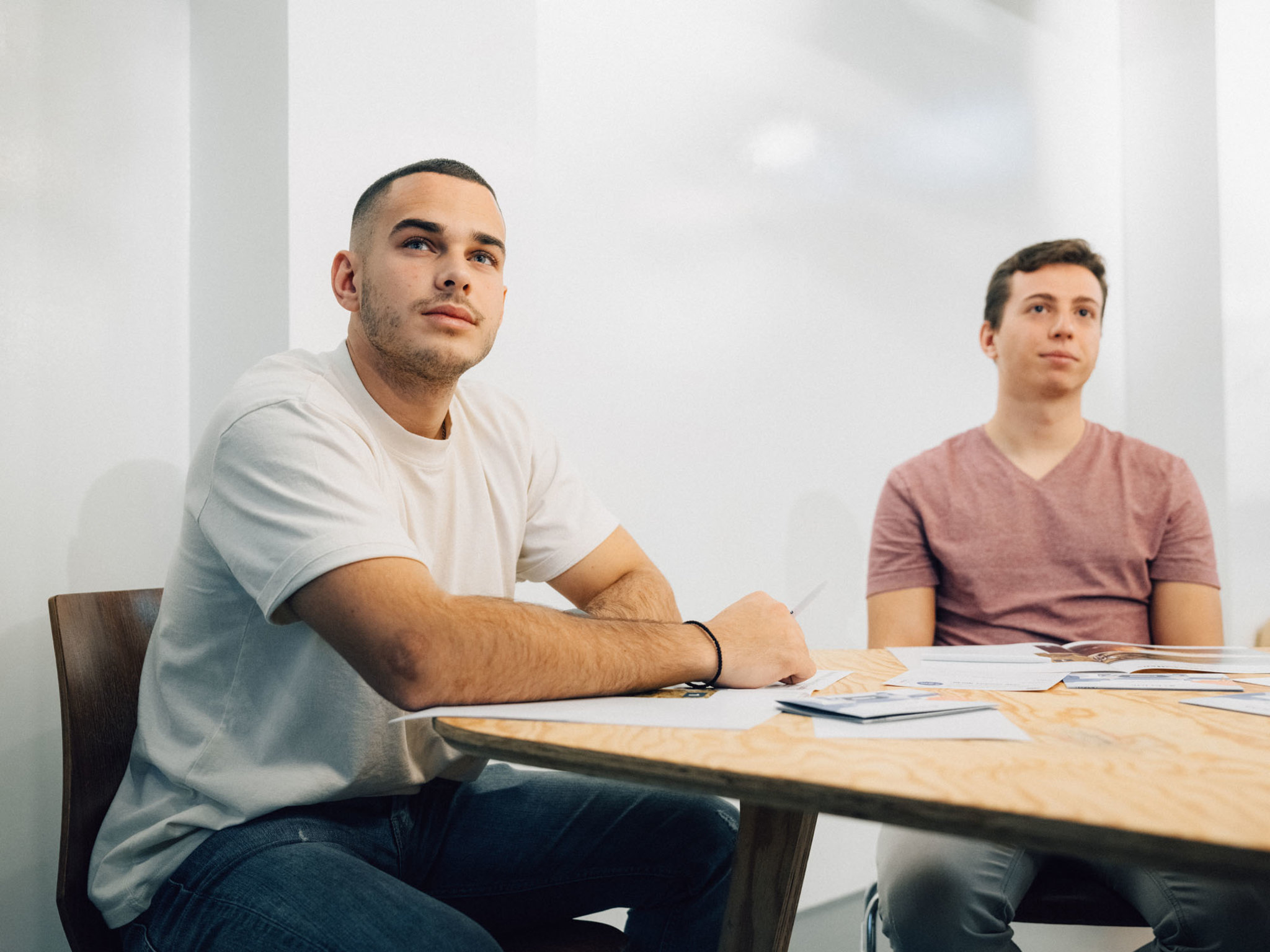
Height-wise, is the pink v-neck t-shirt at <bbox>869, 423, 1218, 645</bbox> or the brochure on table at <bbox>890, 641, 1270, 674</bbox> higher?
the pink v-neck t-shirt at <bbox>869, 423, 1218, 645</bbox>

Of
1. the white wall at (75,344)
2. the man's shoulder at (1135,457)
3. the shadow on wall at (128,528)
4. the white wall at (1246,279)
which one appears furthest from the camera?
the white wall at (1246,279)

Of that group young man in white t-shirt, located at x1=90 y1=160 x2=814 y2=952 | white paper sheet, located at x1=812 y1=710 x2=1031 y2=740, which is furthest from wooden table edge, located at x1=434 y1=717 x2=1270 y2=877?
young man in white t-shirt, located at x1=90 y1=160 x2=814 y2=952

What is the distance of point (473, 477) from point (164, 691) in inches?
19.2

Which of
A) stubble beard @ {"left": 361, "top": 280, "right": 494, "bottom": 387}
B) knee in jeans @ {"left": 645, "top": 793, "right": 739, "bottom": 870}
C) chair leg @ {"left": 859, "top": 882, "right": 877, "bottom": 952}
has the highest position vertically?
stubble beard @ {"left": 361, "top": 280, "right": 494, "bottom": 387}

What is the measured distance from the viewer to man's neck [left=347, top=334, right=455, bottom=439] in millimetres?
1353

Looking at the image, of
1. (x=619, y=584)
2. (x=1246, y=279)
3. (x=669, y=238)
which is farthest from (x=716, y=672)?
(x=1246, y=279)

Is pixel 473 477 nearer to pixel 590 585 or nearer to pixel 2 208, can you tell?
pixel 590 585

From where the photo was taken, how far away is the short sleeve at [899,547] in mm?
2062

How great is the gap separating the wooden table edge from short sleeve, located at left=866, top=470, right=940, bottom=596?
56.3 inches

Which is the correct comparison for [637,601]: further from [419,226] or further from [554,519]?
[419,226]

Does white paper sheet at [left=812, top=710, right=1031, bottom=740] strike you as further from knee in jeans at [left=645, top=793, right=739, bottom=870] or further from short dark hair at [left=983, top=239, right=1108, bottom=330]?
short dark hair at [left=983, top=239, right=1108, bottom=330]

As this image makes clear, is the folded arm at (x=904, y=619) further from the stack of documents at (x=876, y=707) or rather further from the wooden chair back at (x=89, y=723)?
the wooden chair back at (x=89, y=723)

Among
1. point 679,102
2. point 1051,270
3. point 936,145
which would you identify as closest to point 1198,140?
point 936,145

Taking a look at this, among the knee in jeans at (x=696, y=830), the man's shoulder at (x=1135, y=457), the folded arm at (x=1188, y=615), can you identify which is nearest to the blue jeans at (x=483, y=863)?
the knee in jeans at (x=696, y=830)
